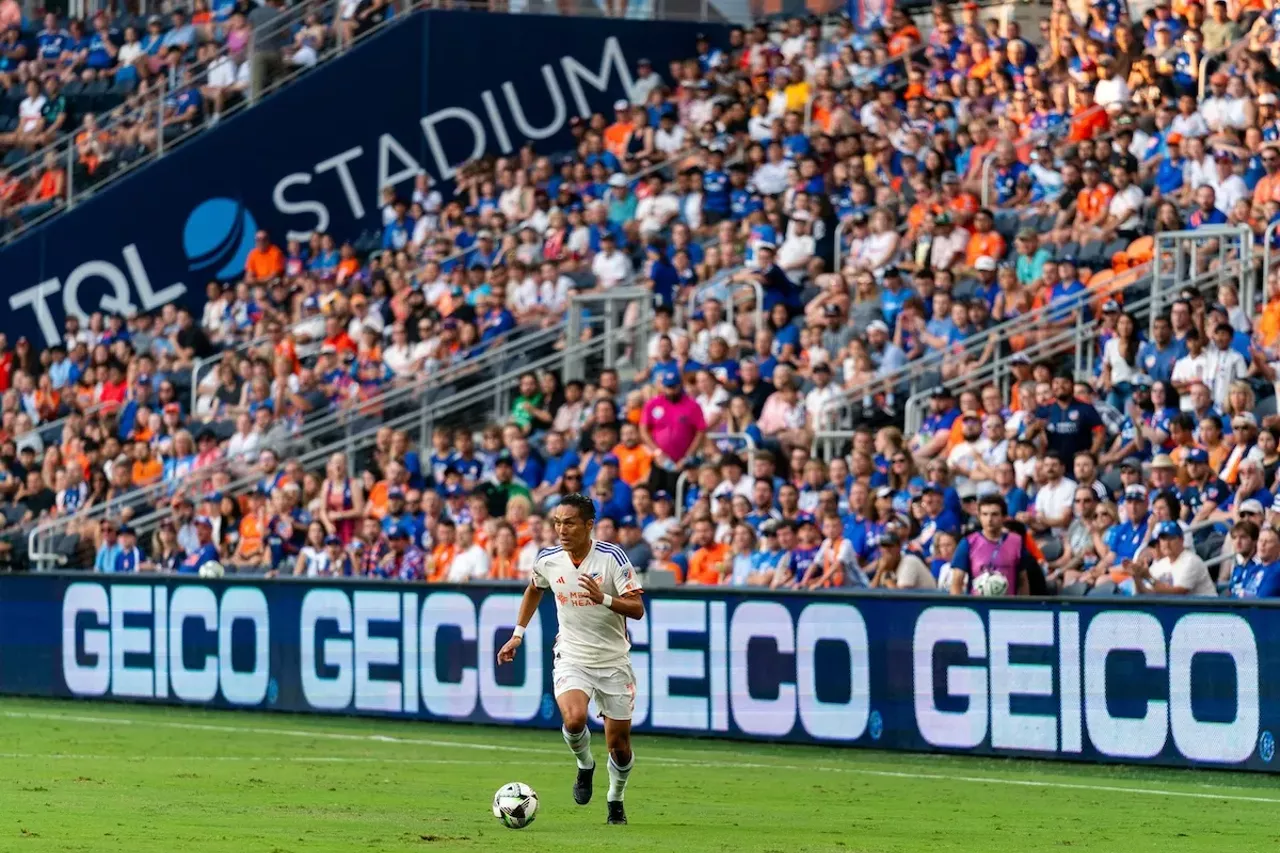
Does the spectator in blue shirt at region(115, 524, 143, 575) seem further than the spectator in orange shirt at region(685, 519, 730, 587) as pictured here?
Yes

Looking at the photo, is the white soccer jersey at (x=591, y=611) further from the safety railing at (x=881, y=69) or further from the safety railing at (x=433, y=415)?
the safety railing at (x=881, y=69)

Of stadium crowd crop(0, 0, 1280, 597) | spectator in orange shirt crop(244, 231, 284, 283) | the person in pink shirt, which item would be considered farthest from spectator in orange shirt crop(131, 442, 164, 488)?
the person in pink shirt

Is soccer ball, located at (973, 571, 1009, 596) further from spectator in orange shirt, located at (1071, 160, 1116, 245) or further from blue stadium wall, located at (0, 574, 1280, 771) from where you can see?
spectator in orange shirt, located at (1071, 160, 1116, 245)

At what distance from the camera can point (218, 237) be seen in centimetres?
3344

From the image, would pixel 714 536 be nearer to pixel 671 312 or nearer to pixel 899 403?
pixel 899 403

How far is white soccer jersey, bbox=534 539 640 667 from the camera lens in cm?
1266

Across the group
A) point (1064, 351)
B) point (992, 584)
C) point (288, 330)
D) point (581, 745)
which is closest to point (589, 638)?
point (581, 745)

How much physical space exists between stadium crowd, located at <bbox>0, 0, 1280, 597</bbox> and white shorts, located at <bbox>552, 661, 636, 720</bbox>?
4.95 meters

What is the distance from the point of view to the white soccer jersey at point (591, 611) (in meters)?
12.7

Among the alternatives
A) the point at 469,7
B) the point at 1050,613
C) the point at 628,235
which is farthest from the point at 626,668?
the point at 469,7

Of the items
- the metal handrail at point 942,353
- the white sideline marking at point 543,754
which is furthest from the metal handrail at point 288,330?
the white sideline marking at point 543,754

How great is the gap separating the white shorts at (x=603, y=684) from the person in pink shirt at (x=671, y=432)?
33.5 ft

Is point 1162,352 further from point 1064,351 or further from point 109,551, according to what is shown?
point 109,551

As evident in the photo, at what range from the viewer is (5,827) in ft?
38.5
